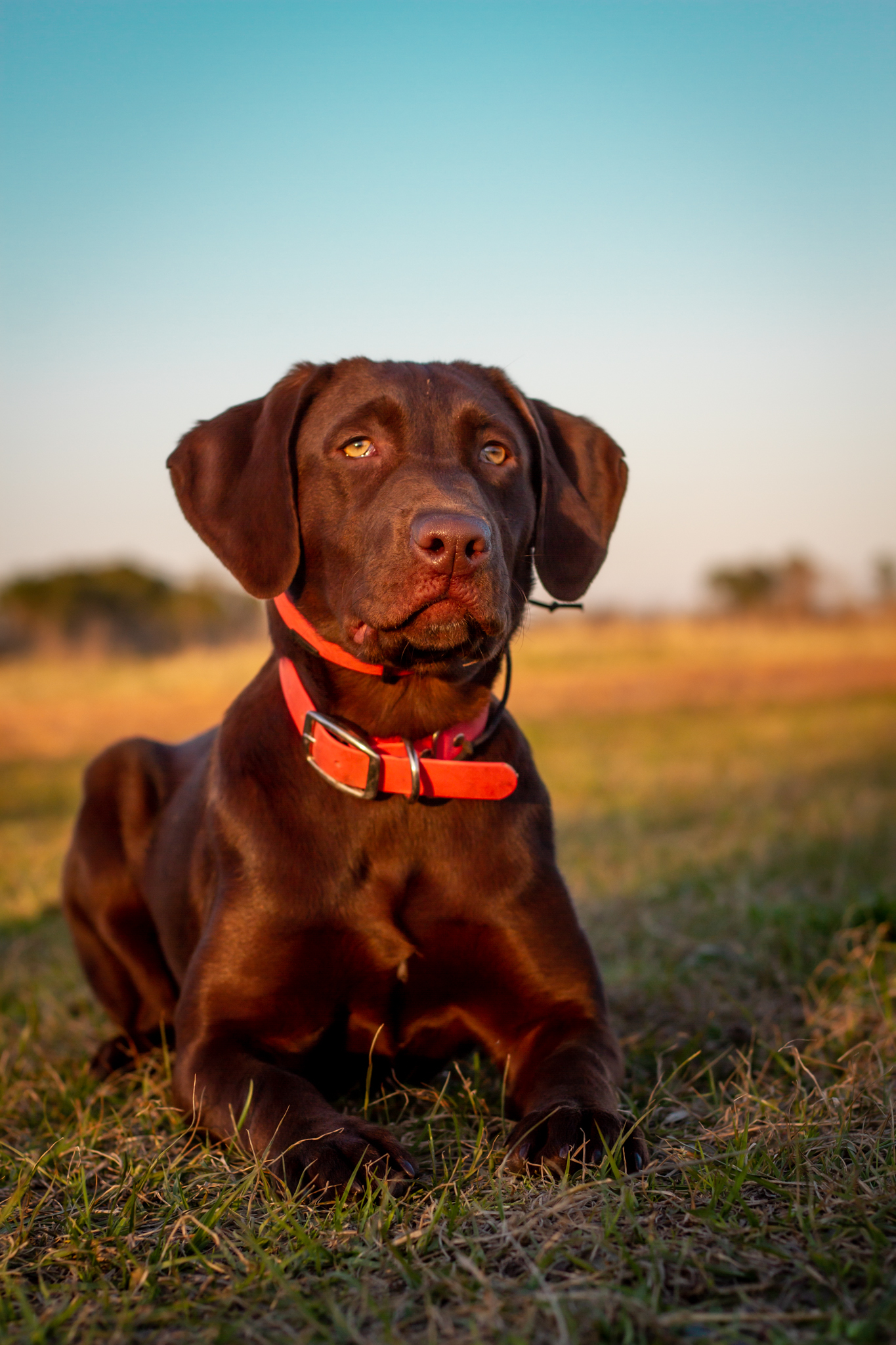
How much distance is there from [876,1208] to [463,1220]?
2.45 feet

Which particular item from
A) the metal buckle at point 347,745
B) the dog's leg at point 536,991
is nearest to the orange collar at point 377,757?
the metal buckle at point 347,745

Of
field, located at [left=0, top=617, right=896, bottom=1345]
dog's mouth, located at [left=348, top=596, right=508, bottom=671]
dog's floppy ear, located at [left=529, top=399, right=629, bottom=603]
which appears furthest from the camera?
dog's floppy ear, located at [left=529, top=399, right=629, bottom=603]

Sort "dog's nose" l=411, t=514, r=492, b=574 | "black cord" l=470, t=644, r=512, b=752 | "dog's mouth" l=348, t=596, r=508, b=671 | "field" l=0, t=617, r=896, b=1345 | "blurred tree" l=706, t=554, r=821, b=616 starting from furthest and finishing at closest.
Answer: "blurred tree" l=706, t=554, r=821, b=616
"black cord" l=470, t=644, r=512, b=752
"dog's mouth" l=348, t=596, r=508, b=671
"dog's nose" l=411, t=514, r=492, b=574
"field" l=0, t=617, r=896, b=1345

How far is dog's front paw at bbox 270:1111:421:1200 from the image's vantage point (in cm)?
220

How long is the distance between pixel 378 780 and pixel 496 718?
1.65 feet

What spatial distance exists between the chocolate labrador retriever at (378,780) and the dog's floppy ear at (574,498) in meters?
0.01

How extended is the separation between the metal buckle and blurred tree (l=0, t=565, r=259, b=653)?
31.5m

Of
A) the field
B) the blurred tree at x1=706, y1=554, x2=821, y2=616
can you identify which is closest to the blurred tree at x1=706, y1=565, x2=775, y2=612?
the blurred tree at x1=706, y1=554, x2=821, y2=616

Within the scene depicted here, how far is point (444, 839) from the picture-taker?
2.89 meters

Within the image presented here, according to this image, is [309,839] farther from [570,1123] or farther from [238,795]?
[570,1123]

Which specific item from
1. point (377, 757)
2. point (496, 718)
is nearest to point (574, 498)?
point (496, 718)

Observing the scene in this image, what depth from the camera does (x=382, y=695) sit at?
2988 mm

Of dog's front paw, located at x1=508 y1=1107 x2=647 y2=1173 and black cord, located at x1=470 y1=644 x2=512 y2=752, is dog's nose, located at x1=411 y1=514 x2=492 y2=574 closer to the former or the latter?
black cord, located at x1=470 y1=644 x2=512 y2=752

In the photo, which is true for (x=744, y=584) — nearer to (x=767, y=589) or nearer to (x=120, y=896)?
(x=767, y=589)
